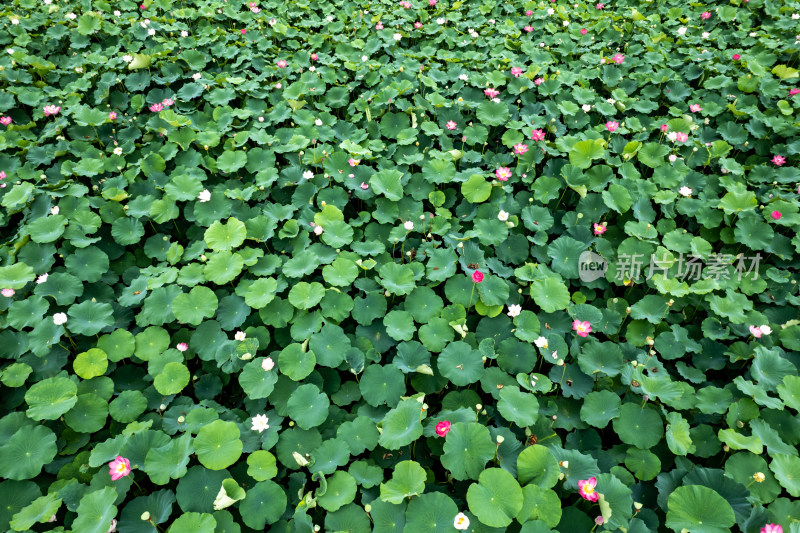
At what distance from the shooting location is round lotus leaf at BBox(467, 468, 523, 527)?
5.69ft

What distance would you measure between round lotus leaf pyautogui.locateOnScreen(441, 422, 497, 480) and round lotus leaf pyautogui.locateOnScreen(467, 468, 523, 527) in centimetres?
7

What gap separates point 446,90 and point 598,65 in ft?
5.18

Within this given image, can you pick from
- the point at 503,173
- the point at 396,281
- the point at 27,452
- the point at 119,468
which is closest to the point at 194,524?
the point at 119,468

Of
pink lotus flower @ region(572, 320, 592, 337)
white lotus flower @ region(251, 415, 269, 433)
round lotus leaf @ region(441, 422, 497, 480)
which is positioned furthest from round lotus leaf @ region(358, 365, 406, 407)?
pink lotus flower @ region(572, 320, 592, 337)

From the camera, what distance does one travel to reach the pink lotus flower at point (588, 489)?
1743 millimetres

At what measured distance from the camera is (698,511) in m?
1.81

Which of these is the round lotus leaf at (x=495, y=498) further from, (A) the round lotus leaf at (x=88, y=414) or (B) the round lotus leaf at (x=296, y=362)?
(A) the round lotus leaf at (x=88, y=414)

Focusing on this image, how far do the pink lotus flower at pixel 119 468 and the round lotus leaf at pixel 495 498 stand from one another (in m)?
1.46

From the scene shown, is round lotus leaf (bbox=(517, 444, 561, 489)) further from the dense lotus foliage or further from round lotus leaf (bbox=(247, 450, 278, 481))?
round lotus leaf (bbox=(247, 450, 278, 481))

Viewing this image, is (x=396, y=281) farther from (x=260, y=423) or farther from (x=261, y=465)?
(x=261, y=465)

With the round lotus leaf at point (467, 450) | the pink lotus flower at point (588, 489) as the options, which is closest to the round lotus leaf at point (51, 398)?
the round lotus leaf at point (467, 450)

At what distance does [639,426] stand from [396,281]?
4.79 feet

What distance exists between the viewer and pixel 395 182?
3.13 meters

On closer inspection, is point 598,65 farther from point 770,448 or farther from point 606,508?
point 606,508
